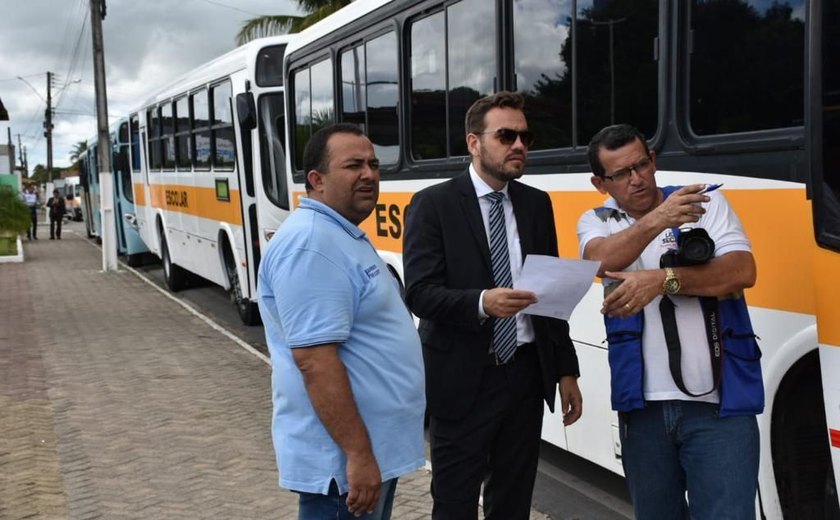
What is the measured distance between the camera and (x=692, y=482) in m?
3.23

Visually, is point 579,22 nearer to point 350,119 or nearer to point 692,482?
point 692,482

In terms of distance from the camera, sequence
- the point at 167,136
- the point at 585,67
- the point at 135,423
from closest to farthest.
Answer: the point at 585,67
the point at 135,423
the point at 167,136

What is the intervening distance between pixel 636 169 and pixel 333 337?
3.75ft

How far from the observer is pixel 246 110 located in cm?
1175

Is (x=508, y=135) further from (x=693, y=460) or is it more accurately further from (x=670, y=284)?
(x=693, y=460)

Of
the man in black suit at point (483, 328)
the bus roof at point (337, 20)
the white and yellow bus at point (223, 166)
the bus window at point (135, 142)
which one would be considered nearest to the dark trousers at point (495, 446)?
the man in black suit at point (483, 328)

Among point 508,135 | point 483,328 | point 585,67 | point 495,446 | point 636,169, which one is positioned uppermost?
point 585,67

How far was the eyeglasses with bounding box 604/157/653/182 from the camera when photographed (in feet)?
10.7

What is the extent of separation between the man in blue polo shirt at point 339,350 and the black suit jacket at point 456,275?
599 millimetres

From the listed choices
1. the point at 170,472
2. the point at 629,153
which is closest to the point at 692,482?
the point at 629,153

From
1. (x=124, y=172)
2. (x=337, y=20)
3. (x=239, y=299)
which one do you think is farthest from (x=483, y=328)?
(x=124, y=172)

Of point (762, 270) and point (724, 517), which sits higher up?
point (762, 270)

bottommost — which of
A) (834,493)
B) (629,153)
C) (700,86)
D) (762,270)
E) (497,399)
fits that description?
(834,493)

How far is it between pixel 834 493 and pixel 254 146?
9.11 metres
